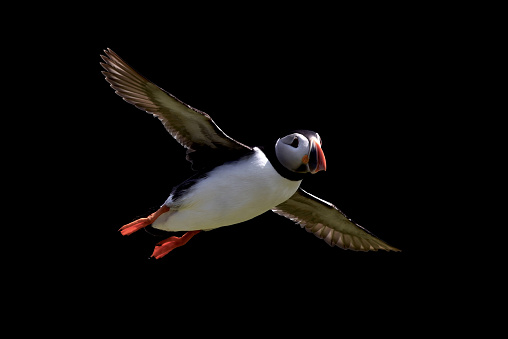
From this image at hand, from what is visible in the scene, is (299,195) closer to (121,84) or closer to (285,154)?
(285,154)

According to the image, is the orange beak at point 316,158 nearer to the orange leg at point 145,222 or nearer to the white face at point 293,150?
the white face at point 293,150

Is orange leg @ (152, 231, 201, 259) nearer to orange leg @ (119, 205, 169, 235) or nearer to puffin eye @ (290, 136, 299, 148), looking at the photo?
orange leg @ (119, 205, 169, 235)

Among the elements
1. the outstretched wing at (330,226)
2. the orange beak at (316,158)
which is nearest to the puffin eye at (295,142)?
the orange beak at (316,158)

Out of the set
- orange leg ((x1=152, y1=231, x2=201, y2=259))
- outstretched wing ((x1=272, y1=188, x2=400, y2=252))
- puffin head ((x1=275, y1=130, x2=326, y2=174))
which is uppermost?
puffin head ((x1=275, y1=130, x2=326, y2=174))

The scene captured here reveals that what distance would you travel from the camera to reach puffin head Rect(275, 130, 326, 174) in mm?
5418

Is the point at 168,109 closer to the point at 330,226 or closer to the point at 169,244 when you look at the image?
the point at 169,244

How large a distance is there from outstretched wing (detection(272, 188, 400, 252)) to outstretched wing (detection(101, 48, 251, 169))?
1.18 metres

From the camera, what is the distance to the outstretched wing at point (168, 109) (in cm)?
560

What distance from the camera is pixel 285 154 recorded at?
557 cm

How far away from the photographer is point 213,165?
230 inches

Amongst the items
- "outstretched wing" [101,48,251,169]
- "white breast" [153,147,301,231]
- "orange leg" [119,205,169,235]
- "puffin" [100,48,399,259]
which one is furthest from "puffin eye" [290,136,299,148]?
"orange leg" [119,205,169,235]

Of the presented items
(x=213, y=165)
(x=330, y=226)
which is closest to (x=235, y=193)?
(x=213, y=165)

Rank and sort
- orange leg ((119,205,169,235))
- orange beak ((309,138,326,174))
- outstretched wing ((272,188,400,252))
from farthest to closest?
outstretched wing ((272,188,400,252)) → orange leg ((119,205,169,235)) → orange beak ((309,138,326,174))

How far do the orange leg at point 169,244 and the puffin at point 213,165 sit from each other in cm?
32
